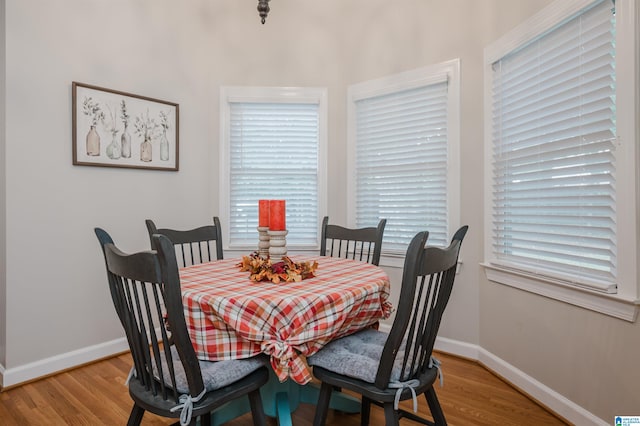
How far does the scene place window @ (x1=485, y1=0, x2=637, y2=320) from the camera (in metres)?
1.67

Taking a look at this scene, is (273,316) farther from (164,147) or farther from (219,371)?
(164,147)

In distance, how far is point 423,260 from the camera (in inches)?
47.4

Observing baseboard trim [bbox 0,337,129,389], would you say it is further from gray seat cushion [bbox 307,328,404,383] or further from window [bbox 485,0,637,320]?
window [bbox 485,0,637,320]

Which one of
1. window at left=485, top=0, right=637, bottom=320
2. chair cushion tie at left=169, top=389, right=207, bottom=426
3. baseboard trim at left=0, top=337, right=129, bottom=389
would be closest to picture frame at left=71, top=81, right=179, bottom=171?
baseboard trim at left=0, top=337, right=129, bottom=389

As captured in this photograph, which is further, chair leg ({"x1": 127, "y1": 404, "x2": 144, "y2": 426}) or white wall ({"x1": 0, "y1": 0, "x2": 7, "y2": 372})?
white wall ({"x1": 0, "y1": 0, "x2": 7, "y2": 372})

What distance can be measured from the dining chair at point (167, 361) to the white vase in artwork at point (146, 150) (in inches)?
69.9

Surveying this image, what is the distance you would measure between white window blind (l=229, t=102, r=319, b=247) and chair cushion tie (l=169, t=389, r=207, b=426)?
7.10 ft

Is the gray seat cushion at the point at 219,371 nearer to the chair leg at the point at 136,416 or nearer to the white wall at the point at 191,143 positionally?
the chair leg at the point at 136,416

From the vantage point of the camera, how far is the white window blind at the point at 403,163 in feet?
9.40

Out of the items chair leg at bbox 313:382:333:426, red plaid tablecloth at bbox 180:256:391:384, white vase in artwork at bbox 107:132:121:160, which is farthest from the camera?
white vase in artwork at bbox 107:132:121:160

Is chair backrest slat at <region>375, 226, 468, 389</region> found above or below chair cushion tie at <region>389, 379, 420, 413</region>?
above

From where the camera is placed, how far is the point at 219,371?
4.37ft

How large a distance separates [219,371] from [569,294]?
5.69ft

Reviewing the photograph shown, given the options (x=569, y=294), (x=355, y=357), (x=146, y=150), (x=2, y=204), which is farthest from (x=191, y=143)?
(x=569, y=294)
